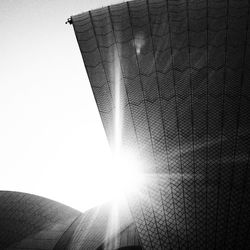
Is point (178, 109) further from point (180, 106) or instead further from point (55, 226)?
point (55, 226)

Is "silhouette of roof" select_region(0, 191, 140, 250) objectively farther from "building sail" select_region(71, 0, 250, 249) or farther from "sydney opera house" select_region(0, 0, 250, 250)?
"building sail" select_region(71, 0, 250, 249)

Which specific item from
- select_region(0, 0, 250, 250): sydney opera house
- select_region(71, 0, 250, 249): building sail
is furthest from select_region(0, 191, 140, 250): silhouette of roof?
select_region(71, 0, 250, 249): building sail

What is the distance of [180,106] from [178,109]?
96 millimetres

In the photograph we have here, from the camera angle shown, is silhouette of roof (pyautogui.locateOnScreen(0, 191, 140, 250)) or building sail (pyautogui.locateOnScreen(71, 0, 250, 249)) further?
silhouette of roof (pyautogui.locateOnScreen(0, 191, 140, 250))

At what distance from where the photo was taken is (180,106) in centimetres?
707

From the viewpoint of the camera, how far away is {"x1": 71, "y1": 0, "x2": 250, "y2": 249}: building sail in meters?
6.38

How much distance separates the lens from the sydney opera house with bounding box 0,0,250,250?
6.39 meters

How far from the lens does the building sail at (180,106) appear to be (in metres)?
6.38

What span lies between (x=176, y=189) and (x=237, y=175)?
4.86ft

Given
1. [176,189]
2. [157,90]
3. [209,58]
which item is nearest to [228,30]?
[209,58]

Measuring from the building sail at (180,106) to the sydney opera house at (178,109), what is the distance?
24 millimetres

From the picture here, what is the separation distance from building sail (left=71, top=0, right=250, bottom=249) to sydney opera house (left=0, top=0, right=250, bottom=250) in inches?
0.9

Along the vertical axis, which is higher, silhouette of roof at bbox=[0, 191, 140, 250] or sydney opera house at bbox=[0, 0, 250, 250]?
sydney opera house at bbox=[0, 0, 250, 250]

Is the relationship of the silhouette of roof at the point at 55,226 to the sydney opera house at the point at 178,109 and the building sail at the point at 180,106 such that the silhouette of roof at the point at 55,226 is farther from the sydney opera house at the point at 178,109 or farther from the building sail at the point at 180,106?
the building sail at the point at 180,106
